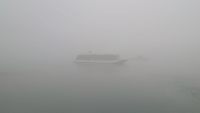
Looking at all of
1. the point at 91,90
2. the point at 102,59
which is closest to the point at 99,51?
the point at 102,59

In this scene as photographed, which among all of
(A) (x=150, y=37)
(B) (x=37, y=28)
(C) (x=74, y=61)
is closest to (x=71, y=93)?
(C) (x=74, y=61)

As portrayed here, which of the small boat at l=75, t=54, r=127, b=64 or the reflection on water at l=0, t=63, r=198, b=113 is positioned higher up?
the small boat at l=75, t=54, r=127, b=64

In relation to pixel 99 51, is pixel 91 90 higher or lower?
lower

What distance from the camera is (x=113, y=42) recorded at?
3.90 ft

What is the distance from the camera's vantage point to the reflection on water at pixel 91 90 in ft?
3.86

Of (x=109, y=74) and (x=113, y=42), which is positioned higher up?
(x=113, y=42)

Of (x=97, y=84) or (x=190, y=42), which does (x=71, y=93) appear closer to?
(x=97, y=84)

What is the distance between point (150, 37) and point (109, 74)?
0.32 meters

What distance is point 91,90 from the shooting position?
1206 millimetres

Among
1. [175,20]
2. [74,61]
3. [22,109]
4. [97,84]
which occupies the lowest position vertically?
[22,109]

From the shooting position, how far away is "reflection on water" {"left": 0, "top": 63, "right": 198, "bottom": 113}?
3.86 feet

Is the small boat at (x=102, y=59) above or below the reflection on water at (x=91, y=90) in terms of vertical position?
above

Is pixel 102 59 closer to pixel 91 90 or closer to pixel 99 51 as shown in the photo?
pixel 99 51

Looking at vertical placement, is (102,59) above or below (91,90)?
above
